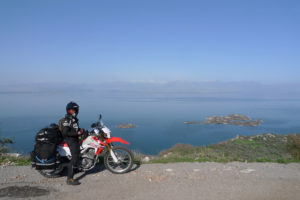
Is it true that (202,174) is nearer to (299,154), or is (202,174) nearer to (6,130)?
(299,154)

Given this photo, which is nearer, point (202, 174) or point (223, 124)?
point (202, 174)

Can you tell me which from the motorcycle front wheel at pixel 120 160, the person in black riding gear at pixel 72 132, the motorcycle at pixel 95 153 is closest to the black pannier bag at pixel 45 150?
the motorcycle at pixel 95 153

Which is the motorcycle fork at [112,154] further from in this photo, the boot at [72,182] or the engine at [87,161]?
the boot at [72,182]

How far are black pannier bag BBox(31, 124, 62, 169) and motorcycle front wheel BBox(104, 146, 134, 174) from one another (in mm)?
1372

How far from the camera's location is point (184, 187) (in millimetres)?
5449

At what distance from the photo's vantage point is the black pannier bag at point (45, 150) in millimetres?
5820

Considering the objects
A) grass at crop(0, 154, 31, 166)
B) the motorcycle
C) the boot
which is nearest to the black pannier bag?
the motorcycle

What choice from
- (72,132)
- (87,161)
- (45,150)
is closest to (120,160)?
(87,161)

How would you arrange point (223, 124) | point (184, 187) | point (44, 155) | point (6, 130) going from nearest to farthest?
point (184, 187)
point (44, 155)
point (6, 130)
point (223, 124)

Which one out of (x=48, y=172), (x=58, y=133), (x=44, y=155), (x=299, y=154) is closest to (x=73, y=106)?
(x=58, y=133)

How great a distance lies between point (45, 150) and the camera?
5.81 metres

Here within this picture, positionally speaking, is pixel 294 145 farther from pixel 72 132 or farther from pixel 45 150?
pixel 45 150

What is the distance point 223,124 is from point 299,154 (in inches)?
2515

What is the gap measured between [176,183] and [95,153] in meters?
2.30
